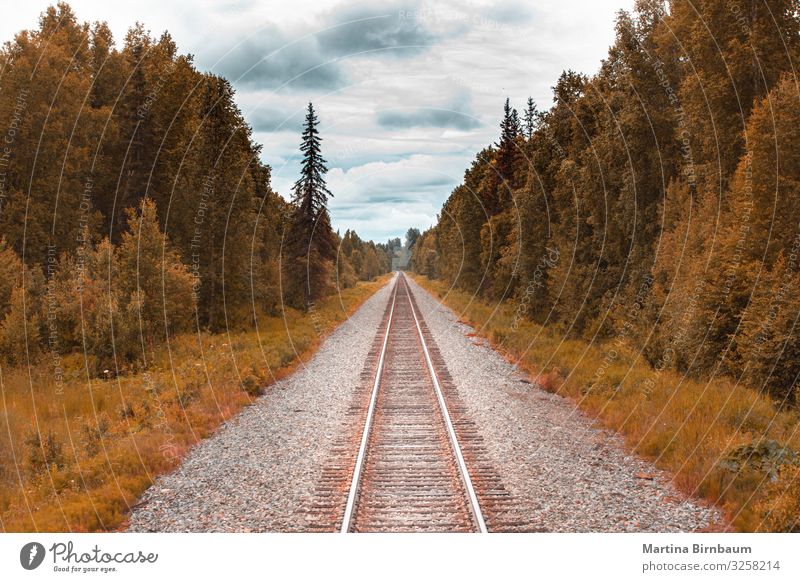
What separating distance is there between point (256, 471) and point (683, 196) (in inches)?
596

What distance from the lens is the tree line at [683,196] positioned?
12.0 m

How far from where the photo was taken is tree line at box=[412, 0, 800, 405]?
39.5ft

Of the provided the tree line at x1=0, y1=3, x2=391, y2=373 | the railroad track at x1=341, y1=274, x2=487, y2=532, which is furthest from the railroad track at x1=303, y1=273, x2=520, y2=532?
the tree line at x1=0, y1=3, x2=391, y2=373

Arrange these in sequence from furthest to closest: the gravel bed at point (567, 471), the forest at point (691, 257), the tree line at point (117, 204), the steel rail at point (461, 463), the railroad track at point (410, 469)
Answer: the tree line at point (117, 204)
the forest at point (691, 257)
the gravel bed at point (567, 471)
the railroad track at point (410, 469)
the steel rail at point (461, 463)

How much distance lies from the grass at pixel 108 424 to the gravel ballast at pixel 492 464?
1.59 feet

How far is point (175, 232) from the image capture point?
96.3 feet

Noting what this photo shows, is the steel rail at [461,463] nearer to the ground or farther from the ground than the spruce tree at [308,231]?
nearer to the ground

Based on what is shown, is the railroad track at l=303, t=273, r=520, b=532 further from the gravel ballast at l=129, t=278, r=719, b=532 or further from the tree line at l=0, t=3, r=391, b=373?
the tree line at l=0, t=3, r=391, b=373

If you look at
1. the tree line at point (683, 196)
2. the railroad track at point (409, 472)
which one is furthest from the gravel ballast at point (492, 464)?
the tree line at point (683, 196)

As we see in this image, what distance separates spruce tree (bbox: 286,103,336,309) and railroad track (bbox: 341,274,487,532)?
25896mm

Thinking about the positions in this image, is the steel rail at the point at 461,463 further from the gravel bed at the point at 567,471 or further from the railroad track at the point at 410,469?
the gravel bed at the point at 567,471

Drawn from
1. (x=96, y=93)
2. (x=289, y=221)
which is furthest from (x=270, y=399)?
(x=289, y=221)
